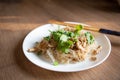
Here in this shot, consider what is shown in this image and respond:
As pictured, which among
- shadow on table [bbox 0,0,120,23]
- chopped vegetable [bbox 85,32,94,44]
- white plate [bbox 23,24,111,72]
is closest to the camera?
white plate [bbox 23,24,111,72]

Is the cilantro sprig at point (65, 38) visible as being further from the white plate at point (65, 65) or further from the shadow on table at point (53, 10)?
the shadow on table at point (53, 10)

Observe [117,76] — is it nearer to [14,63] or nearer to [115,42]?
[115,42]

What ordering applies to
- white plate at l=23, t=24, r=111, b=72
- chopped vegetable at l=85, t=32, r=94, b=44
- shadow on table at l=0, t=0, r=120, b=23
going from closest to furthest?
white plate at l=23, t=24, r=111, b=72 → chopped vegetable at l=85, t=32, r=94, b=44 → shadow on table at l=0, t=0, r=120, b=23

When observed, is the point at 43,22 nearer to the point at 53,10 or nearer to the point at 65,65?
the point at 53,10

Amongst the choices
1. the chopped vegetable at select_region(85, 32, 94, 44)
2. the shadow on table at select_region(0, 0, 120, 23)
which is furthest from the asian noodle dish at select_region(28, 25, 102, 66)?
the shadow on table at select_region(0, 0, 120, 23)

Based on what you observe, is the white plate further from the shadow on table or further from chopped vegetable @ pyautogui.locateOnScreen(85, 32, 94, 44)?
the shadow on table

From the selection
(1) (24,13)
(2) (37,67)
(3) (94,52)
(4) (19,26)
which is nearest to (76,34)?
(3) (94,52)
